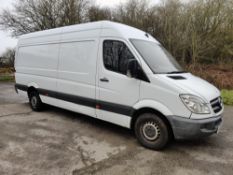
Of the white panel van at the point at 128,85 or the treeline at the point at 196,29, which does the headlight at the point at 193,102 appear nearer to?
the white panel van at the point at 128,85

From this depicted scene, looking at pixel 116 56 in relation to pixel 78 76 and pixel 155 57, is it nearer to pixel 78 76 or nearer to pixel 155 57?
pixel 155 57

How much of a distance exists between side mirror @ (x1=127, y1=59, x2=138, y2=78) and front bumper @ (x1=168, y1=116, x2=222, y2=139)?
1.04 meters

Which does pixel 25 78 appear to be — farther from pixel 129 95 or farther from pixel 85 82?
pixel 129 95

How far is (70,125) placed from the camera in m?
5.37

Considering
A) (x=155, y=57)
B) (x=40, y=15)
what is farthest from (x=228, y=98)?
(x=40, y=15)

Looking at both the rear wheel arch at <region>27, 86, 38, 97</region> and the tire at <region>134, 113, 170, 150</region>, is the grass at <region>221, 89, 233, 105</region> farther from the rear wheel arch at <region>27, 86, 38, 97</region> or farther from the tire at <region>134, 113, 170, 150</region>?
the rear wheel arch at <region>27, 86, 38, 97</region>

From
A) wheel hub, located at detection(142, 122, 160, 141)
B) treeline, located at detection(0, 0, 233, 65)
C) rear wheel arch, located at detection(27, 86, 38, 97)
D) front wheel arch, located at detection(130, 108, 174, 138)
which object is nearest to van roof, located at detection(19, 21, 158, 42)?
front wheel arch, located at detection(130, 108, 174, 138)

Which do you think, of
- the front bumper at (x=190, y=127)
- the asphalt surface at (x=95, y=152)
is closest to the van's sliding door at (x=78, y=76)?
the asphalt surface at (x=95, y=152)

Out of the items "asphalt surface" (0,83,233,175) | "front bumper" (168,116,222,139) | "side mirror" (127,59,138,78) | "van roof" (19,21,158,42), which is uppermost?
"van roof" (19,21,158,42)

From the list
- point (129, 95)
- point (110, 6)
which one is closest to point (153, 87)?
point (129, 95)

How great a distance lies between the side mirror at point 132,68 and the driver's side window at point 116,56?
0.19 m

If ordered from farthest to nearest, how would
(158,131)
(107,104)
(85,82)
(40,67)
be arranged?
(40,67) → (85,82) → (107,104) → (158,131)

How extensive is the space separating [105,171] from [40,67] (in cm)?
422

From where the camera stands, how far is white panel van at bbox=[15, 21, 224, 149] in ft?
12.0
